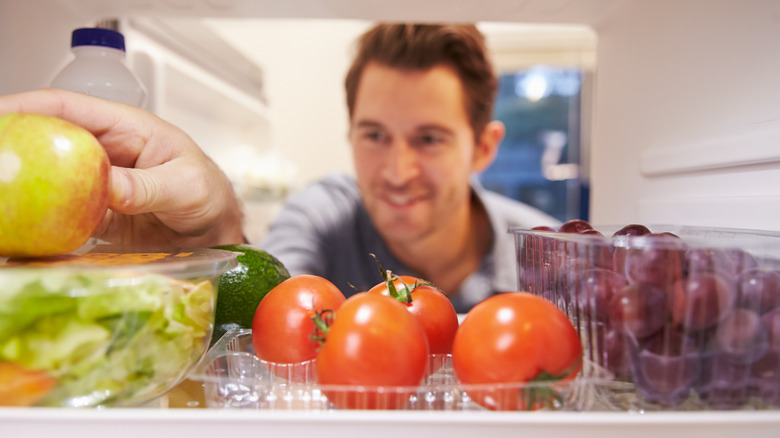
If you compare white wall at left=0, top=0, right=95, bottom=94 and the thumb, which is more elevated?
white wall at left=0, top=0, right=95, bottom=94

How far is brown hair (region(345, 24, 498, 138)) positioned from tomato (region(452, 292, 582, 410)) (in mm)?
1260

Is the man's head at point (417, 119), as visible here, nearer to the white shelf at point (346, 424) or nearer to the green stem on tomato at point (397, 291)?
the green stem on tomato at point (397, 291)

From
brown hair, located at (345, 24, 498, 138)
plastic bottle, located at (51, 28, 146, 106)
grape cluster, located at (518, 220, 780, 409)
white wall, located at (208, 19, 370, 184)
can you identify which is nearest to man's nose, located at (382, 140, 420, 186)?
brown hair, located at (345, 24, 498, 138)

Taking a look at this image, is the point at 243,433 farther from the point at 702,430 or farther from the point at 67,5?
the point at 67,5

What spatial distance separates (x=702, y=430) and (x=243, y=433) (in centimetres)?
29

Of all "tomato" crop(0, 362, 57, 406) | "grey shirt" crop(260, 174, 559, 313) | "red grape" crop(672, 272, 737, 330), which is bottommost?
"grey shirt" crop(260, 174, 559, 313)

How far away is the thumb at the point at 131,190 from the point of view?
43 centimetres

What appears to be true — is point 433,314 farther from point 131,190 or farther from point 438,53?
point 438,53

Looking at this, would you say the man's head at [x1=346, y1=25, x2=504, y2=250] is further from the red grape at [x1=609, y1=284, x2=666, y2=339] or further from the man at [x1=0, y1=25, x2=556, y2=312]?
the red grape at [x1=609, y1=284, x2=666, y2=339]

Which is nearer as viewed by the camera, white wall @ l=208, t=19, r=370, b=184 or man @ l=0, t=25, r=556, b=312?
man @ l=0, t=25, r=556, b=312

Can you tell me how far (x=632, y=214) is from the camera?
31.5 inches

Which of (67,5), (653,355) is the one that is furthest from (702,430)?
(67,5)

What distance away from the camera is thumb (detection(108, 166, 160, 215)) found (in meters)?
0.43

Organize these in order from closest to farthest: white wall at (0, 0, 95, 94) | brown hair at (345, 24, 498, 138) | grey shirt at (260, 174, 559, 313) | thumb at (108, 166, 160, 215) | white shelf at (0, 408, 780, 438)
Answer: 1. white shelf at (0, 408, 780, 438)
2. thumb at (108, 166, 160, 215)
3. white wall at (0, 0, 95, 94)
4. brown hair at (345, 24, 498, 138)
5. grey shirt at (260, 174, 559, 313)
